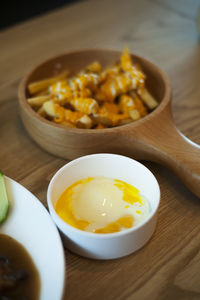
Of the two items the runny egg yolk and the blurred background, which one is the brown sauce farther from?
the blurred background

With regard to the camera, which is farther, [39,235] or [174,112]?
[174,112]

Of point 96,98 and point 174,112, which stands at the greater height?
point 96,98

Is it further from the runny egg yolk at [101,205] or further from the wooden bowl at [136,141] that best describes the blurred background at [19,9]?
the runny egg yolk at [101,205]

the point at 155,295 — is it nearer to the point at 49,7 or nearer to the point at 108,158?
the point at 108,158

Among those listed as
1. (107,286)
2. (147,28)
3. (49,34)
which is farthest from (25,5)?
(107,286)

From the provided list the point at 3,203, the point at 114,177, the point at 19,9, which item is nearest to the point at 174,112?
the point at 114,177

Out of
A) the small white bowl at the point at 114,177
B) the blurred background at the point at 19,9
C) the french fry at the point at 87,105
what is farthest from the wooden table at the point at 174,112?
the blurred background at the point at 19,9

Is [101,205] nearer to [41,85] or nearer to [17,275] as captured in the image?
[17,275]
